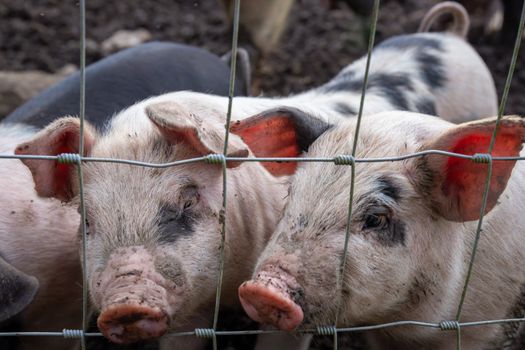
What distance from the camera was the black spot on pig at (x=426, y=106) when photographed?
3.61 meters

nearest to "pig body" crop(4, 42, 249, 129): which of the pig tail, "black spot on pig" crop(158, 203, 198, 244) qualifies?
"black spot on pig" crop(158, 203, 198, 244)

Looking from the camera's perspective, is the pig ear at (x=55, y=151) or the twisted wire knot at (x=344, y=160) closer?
the twisted wire knot at (x=344, y=160)

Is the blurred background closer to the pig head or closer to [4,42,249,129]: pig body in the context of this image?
[4,42,249,129]: pig body

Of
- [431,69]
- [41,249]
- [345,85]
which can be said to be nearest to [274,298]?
[41,249]

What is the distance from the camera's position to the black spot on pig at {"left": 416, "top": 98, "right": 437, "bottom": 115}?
3605 millimetres

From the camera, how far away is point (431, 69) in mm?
3898

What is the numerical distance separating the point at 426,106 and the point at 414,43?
1.91ft

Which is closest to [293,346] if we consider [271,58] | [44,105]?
[44,105]

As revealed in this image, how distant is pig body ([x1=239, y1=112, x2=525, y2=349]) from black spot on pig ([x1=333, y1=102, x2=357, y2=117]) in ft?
2.25

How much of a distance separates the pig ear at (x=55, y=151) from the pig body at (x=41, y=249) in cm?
26

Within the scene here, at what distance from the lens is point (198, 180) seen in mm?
2525

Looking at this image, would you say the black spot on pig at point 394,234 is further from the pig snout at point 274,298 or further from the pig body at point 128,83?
the pig body at point 128,83

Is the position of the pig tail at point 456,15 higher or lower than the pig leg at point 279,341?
higher

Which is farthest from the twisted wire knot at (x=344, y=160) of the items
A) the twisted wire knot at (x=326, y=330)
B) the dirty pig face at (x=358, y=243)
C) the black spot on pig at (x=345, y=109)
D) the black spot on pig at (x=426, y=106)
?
the black spot on pig at (x=426, y=106)
